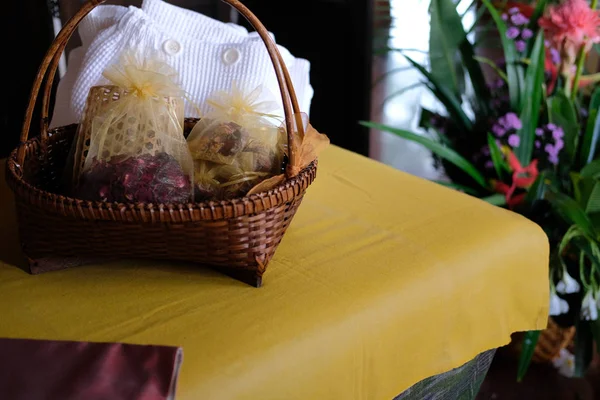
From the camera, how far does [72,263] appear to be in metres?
0.86

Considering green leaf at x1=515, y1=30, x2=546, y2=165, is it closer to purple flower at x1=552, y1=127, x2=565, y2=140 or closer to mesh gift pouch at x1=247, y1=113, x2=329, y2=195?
purple flower at x1=552, y1=127, x2=565, y2=140

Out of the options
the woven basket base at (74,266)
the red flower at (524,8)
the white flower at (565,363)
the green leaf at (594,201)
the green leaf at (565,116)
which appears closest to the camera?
the woven basket base at (74,266)

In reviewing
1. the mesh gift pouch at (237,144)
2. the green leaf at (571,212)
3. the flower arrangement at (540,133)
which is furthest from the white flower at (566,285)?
the mesh gift pouch at (237,144)

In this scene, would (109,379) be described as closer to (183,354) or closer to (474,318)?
(183,354)

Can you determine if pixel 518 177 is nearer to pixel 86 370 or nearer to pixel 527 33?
pixel 527 33

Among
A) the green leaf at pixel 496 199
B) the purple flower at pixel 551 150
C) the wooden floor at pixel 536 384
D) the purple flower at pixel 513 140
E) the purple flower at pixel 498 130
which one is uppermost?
the purple flower at pixel 498 130

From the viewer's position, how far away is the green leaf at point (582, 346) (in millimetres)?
1438

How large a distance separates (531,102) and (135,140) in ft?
3.42

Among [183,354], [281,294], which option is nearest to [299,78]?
[281,294]

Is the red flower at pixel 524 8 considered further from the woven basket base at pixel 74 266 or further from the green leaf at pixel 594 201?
the woven basket base at pixel 74 266

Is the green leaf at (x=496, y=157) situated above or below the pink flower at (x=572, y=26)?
below

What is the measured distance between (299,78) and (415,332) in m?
0.74

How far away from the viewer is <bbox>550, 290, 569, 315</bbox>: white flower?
137 centimetres

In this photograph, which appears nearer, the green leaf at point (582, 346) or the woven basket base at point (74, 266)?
the woven basket base at point (74, 266)
